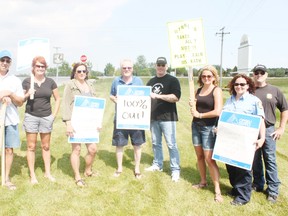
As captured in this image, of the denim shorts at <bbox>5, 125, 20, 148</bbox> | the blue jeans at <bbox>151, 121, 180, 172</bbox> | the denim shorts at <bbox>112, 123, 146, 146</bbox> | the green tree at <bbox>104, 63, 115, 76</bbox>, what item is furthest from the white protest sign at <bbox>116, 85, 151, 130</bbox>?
the green tree at <bbox>104, 63, 115, 76</bbox>

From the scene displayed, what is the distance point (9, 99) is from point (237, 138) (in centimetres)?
369

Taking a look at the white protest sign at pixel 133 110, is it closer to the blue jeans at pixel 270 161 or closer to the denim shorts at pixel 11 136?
the denim shorts at pixel 11 136

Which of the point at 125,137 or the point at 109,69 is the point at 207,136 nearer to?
the point at 125,137

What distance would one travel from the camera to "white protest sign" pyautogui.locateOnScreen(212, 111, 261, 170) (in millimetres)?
4289

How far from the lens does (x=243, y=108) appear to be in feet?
14.5

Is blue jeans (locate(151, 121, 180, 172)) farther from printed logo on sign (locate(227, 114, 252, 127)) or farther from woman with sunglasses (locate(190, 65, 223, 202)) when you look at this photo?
printed logo on sign (locate(227, 114, 252, 127))

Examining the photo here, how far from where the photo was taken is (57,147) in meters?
8.05

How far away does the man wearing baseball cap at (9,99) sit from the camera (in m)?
4.77

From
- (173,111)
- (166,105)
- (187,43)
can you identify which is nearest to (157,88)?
(166,105)

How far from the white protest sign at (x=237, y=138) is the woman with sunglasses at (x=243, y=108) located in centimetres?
13

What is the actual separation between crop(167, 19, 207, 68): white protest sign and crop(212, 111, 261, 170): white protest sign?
1.15 m

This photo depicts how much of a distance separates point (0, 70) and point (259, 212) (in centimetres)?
466

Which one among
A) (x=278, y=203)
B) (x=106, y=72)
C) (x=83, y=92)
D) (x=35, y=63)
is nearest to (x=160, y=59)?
(x=83, y=92)

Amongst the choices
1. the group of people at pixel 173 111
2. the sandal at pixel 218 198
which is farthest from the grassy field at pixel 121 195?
the group of people at pixel 173 111
